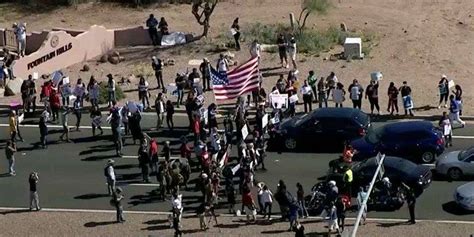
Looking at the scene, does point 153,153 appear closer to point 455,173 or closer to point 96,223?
point 96,223

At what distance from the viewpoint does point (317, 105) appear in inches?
1722

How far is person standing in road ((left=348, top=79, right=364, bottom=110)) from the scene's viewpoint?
42.1 meters

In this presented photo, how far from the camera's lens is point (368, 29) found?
5253cm

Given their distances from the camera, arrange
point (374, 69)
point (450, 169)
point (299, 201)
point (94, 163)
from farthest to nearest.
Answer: point (374, 69), point (94, 163), point (450, 169), point (299, 201)

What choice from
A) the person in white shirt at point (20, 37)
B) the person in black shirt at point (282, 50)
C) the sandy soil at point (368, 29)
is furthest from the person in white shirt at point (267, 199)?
→ the person in white shirt at point (20, 37)

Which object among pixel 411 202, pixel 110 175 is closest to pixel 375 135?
pixel 411 202

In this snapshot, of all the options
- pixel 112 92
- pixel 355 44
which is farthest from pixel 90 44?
pixel 355 44

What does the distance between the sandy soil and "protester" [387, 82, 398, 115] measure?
1358 millimetres

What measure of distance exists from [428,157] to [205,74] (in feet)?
Answer: 35.3

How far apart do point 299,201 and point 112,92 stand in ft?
40.2

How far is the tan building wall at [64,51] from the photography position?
48094 mm

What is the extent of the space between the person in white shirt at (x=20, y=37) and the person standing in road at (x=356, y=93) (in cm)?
1457

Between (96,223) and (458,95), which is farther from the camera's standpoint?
(458,95)

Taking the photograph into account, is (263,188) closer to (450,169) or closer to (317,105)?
(450,169)
